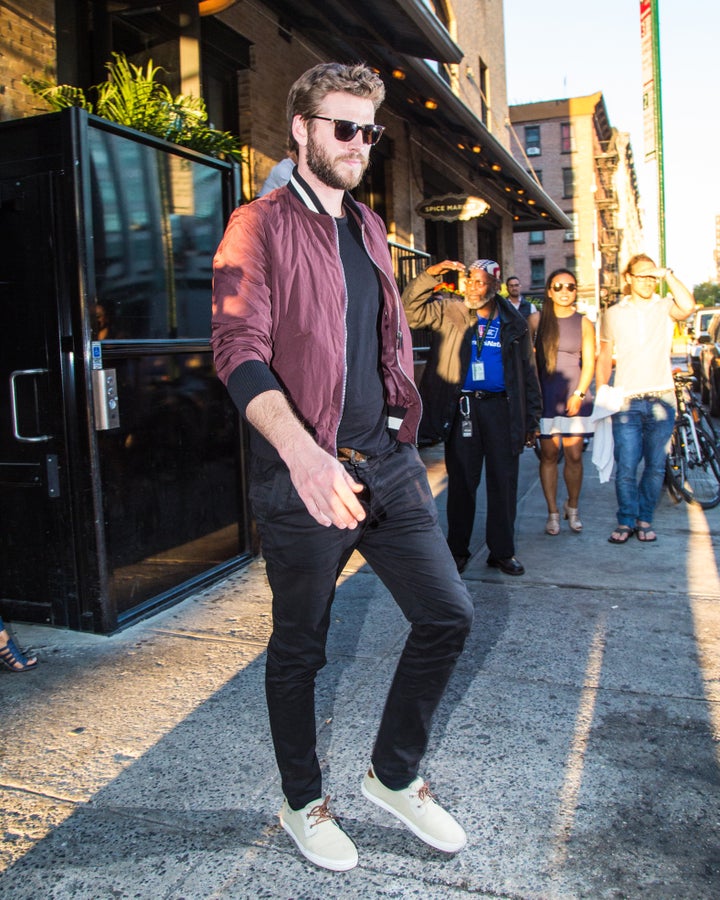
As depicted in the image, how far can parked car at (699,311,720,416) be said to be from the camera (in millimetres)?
13766

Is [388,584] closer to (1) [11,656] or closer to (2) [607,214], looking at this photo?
(1) [11,656]

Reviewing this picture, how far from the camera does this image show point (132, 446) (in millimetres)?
4371

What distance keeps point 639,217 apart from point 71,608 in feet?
394

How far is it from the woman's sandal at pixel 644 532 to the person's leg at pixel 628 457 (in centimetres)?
5

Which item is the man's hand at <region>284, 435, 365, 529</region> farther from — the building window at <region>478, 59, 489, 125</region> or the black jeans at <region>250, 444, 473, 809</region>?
the building window at <region>478, 59, 489, 125</region>

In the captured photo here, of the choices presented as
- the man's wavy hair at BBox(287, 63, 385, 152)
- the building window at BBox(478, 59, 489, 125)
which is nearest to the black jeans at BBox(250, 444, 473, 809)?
the man's wavy hair at BBox(287, 63, 385, 152)

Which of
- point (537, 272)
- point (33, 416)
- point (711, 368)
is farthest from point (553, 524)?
point (537, 272)

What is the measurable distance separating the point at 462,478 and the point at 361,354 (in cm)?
306

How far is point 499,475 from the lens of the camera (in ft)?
17.0

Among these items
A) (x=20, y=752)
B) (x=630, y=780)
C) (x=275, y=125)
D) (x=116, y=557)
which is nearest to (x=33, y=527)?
(x=116, y=557)

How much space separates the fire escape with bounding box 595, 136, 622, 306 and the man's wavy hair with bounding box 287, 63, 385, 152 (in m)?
62.3

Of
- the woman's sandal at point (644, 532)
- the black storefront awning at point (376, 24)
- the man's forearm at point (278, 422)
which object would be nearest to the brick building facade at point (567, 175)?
the black storefront awning at point (376, 24)

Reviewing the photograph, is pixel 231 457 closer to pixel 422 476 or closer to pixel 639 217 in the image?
pixel 422 476

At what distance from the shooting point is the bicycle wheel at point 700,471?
7074 millimetres
